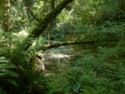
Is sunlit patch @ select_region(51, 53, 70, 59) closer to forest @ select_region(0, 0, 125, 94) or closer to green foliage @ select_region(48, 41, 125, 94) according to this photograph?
forest @ select_region(0, 0, 125, 94)

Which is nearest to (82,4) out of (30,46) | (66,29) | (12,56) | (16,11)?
(16,11)

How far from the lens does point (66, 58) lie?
8336 mm

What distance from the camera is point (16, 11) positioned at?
968cm

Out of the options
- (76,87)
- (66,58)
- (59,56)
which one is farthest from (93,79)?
(59,56)

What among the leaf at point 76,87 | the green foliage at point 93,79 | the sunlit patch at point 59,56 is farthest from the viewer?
the sunlit patch at point 59,56

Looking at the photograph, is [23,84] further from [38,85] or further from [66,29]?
[66,29]

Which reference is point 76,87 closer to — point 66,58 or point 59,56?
point 66,58

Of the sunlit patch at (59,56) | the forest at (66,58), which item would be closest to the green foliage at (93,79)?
the forest at (66,58)

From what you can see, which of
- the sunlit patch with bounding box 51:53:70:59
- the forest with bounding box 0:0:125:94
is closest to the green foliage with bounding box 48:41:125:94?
the forest with bounding box 0:0:125:94

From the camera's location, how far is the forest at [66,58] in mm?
4609

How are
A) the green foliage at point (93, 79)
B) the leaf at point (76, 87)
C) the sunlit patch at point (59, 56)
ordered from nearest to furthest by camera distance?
the green foliage at point (93, 79) → the leaf at point (76, 87) → the sunlit patch at point (59, 56)

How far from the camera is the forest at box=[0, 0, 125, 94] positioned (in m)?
4.61

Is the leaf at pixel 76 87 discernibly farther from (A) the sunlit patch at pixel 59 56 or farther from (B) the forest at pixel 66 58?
(A) the sunlit patch at pixel 59 56

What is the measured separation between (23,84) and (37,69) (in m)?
0.92
